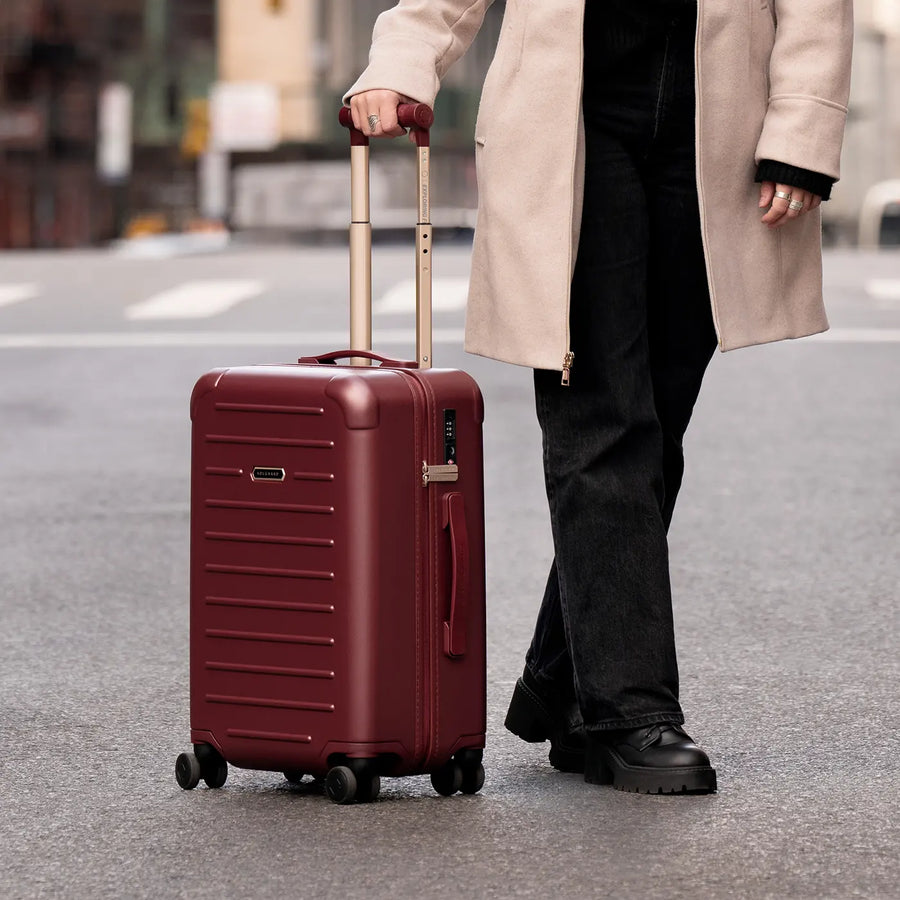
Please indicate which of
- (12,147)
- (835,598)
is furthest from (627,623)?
(12,147)

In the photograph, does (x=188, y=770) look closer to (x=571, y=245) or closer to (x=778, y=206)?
(x=571, y=245)

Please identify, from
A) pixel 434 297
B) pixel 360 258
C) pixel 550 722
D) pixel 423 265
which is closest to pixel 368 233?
pixel 360 258

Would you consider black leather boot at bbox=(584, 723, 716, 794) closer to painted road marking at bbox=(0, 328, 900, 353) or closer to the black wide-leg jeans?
the black wide-leg jeans

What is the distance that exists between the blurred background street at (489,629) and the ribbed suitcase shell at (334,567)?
0.13 m

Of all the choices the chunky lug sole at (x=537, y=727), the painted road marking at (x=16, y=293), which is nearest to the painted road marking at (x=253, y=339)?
the painted road marking at (x=16, y=293)

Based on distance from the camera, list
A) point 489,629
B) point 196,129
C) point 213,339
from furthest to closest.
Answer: point 196,129, point 213,339, point 489,629

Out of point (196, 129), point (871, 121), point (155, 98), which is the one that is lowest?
point (196, 129)

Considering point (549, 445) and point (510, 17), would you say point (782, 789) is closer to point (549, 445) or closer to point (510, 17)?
point (549, 445)

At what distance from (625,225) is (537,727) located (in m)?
0.89

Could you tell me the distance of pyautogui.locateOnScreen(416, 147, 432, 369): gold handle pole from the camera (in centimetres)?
350

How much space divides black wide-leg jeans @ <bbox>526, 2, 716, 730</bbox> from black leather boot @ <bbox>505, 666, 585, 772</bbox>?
133 mm

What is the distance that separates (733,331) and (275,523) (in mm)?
795

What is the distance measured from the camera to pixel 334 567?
11.0 ft

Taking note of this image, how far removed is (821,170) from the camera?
139 inches
